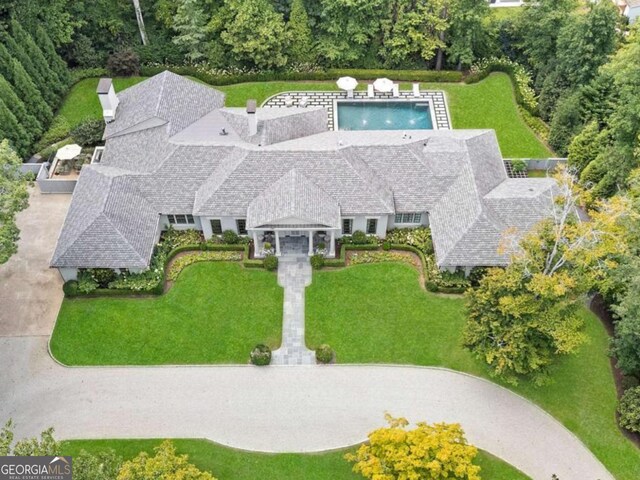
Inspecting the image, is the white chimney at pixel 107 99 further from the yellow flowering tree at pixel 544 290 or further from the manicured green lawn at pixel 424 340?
the yellow flowering tree at pixel 544 290

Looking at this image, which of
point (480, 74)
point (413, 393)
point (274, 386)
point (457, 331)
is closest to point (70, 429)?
point (274, 386)

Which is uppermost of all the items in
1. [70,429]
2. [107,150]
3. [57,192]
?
[107,150]

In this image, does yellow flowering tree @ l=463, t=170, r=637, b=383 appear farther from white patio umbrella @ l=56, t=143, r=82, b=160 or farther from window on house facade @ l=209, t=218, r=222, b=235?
white patio umbrella @ l=56, t=143, r=82, b=160

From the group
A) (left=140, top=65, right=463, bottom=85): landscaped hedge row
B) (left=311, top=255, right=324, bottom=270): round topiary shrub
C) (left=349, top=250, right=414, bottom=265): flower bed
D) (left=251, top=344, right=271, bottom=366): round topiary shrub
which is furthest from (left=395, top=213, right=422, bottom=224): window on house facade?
(left=140, top=65, right=463, bottom=85): landscaped hedge row

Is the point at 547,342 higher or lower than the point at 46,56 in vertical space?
lower

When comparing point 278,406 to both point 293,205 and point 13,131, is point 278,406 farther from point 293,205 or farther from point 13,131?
point 13,131

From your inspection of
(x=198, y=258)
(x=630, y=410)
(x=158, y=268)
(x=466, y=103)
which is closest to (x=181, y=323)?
(x=158, y=268)

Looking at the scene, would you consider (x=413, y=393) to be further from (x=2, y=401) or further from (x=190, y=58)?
(x=190, y=58)
